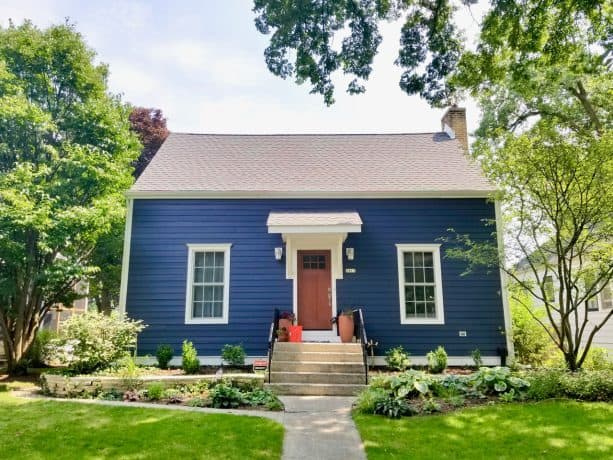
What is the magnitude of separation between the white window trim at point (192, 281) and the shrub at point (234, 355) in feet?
2.44

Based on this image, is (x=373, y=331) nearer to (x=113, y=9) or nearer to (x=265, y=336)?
(x=265, y=336)

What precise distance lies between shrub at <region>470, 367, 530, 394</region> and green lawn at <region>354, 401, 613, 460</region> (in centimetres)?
49

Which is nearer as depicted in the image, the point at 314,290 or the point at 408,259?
the point at 314,290

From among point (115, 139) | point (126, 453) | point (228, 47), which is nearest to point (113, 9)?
point (228, 47)

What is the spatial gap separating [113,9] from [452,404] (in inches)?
322

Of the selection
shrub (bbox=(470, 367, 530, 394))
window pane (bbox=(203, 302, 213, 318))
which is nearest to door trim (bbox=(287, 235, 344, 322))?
window pane (bbox=(203, 302, 213, 318))

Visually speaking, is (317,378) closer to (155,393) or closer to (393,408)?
(393,408)

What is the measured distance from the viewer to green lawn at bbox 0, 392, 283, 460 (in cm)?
444

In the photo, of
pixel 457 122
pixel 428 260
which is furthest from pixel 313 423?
pixel 457 122

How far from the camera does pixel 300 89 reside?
282 inches

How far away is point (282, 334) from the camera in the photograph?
928 cm

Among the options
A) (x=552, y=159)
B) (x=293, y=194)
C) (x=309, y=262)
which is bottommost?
(x=309, y=262)

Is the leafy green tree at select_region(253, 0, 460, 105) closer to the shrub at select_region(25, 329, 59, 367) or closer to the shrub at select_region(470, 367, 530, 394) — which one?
the shrub at select_region(470, 367, 530, 394)

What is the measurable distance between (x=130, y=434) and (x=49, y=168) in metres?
7.32
